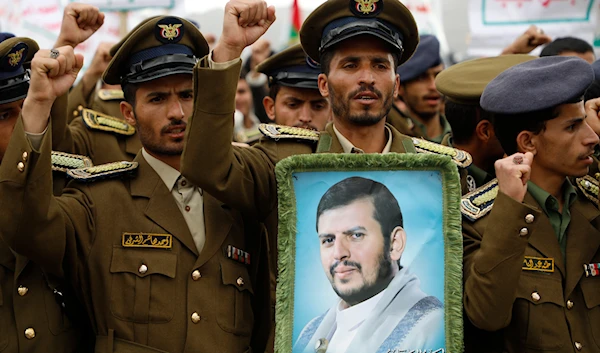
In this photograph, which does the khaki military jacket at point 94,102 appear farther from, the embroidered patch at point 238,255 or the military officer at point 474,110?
the embroidered patch at point 238,255

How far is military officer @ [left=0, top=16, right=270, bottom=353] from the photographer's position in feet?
13.3

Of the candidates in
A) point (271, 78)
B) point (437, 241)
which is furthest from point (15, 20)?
point (437, 241)

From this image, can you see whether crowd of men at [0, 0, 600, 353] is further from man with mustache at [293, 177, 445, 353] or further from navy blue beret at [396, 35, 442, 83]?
navy blue beret at [396, 35, 442, 83]

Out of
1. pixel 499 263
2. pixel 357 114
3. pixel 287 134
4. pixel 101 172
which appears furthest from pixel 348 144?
pixel 101 172

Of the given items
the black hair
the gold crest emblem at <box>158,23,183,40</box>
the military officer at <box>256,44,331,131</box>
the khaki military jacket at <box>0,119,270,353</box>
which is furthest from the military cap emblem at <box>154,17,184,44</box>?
the black hair

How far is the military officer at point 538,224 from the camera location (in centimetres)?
404

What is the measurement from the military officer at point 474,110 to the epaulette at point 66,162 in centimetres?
210

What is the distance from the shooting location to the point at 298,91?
6.39m

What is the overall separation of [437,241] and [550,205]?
77 cm

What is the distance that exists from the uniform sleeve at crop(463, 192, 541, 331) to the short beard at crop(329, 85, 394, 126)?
2.19ft

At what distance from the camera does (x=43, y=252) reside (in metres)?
4.18

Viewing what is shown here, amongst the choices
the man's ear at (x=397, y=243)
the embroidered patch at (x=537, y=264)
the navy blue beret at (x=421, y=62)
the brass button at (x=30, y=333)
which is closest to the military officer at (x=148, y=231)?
the brass button at (x=30, y=333)

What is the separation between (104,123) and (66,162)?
144 centimetres

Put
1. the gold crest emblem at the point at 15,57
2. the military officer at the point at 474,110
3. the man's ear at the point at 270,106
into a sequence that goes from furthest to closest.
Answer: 1. the man's ear at the point at 270,106
2. the military officer at the point at 474,110
3. the gold crest emblem at the point at 15,57
